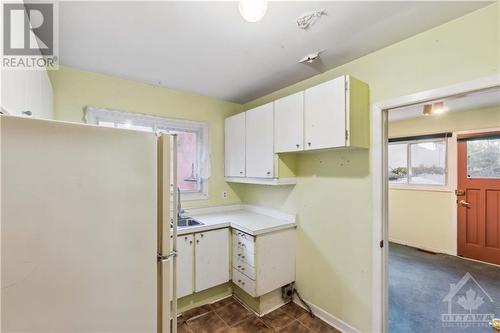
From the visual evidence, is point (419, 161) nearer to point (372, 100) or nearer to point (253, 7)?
point (372, 100)

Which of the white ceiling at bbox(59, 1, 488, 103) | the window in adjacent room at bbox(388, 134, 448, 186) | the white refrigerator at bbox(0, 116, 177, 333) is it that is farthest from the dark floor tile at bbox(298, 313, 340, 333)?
the window in adjacent room at bbox(388, 134, 448, 186)

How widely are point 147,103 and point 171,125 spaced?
13.8 inches

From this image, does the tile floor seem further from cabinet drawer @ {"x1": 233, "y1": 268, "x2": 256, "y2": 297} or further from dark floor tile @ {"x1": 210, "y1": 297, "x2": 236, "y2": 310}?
cabinet drawer @ {"x1": 233, "y1": 268, "x2": 256, "y2": 297}

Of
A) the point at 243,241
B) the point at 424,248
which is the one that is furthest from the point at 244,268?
the point at 424,248

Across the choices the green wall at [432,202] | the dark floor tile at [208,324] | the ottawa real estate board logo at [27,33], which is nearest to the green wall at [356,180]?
the dark floor tile at [208,324]

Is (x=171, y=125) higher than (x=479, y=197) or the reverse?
higher

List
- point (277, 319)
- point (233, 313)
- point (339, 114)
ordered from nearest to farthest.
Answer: point (339, 114) < point (277, 319) < point (233, 313)

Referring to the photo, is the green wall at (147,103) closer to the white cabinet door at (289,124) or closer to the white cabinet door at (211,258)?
the white cabinet door at (211,258)

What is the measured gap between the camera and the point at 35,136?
2.33 feet

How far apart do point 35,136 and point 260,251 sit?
190 cm

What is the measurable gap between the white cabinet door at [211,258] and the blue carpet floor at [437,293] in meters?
1.65

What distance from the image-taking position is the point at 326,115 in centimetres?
181

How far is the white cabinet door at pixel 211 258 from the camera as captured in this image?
2262 millimetres

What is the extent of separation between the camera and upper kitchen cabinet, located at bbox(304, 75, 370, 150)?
168 cm
